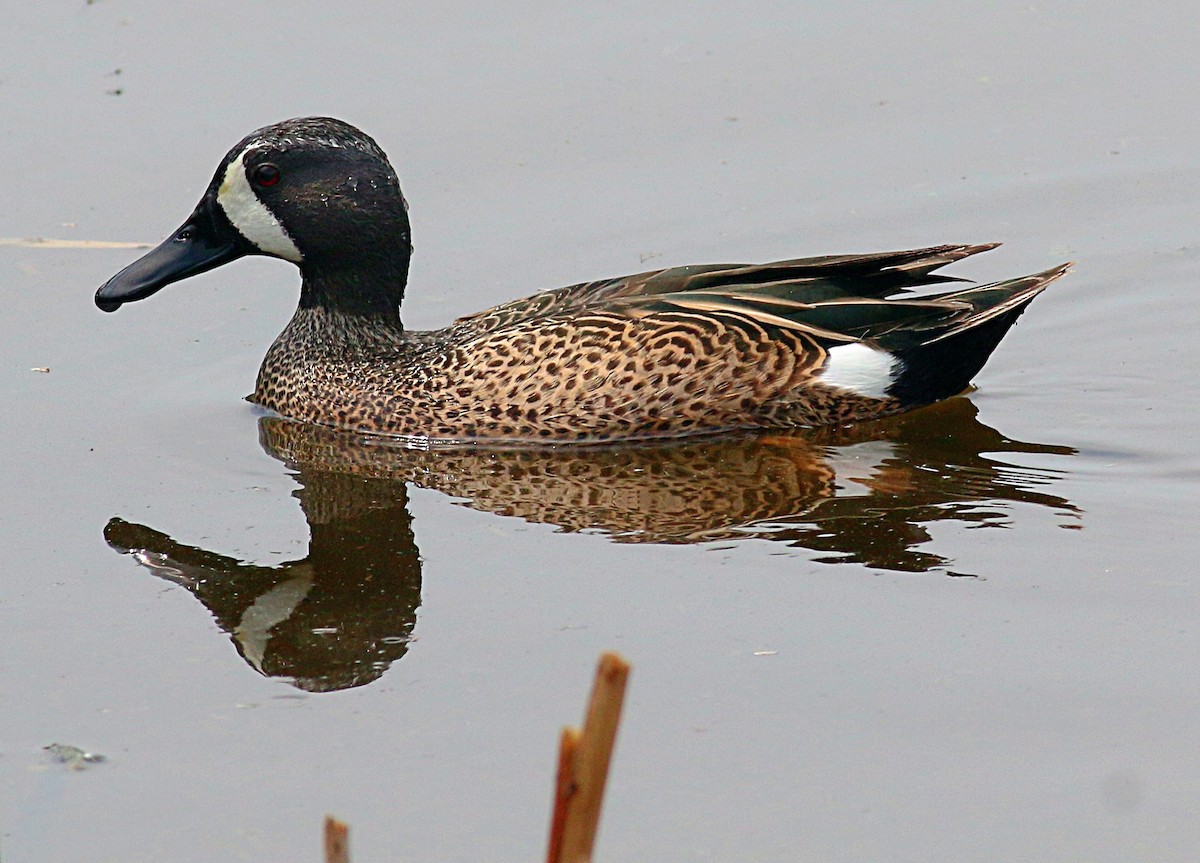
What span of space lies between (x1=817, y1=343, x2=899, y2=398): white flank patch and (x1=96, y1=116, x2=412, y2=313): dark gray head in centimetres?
205

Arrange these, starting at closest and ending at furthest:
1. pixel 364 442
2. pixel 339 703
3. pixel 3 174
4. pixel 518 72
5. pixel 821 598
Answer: pixel 339 703 → pixel 821 598 → pixel 364 442 → pixel 3 174 → pixel 518 72

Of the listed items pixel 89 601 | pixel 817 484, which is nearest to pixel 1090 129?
pixel 817 484

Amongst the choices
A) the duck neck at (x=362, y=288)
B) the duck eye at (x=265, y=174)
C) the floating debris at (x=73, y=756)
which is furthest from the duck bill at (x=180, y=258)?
the floating debris at (x=73, y=756)

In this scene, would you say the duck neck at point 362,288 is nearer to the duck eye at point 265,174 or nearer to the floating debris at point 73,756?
the duck eye at point 265,174

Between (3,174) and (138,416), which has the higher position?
(3,174)

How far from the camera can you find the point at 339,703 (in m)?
6.28

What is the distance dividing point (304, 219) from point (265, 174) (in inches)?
10.6

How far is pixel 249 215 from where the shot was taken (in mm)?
9031

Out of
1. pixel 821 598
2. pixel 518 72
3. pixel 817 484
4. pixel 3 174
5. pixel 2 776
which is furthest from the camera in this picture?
pixel 518 72

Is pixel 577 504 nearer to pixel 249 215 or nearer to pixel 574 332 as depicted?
pixel 574 332

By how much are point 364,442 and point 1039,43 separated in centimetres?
576

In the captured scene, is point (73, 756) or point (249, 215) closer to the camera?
point (73, 756)

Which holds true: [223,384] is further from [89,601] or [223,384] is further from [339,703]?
[339,703]

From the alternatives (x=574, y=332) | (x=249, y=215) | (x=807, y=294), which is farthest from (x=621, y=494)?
(x=249, y=215)
